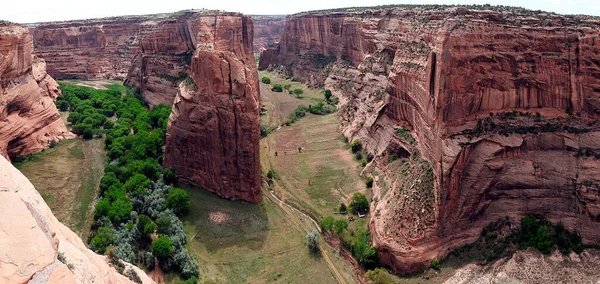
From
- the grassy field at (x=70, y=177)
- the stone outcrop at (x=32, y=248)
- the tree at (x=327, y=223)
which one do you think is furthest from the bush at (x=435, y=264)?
the grassy field at (x=70, y=177)

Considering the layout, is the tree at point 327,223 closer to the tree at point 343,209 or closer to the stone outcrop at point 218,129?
the tree at point 343,209

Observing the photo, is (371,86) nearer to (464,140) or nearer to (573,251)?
(464,140)

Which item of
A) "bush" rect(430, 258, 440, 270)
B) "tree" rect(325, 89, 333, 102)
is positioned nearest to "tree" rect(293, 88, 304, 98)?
"tree" rect(325, 89, 333, 102)

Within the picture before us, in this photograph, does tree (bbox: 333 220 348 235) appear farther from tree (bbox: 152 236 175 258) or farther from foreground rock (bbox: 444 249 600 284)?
tree (bbox: 152 236 175 258)

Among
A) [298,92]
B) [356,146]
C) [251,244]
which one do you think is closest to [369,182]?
[356,146]

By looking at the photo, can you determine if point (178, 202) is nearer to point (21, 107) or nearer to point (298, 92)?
point (21, 107)
